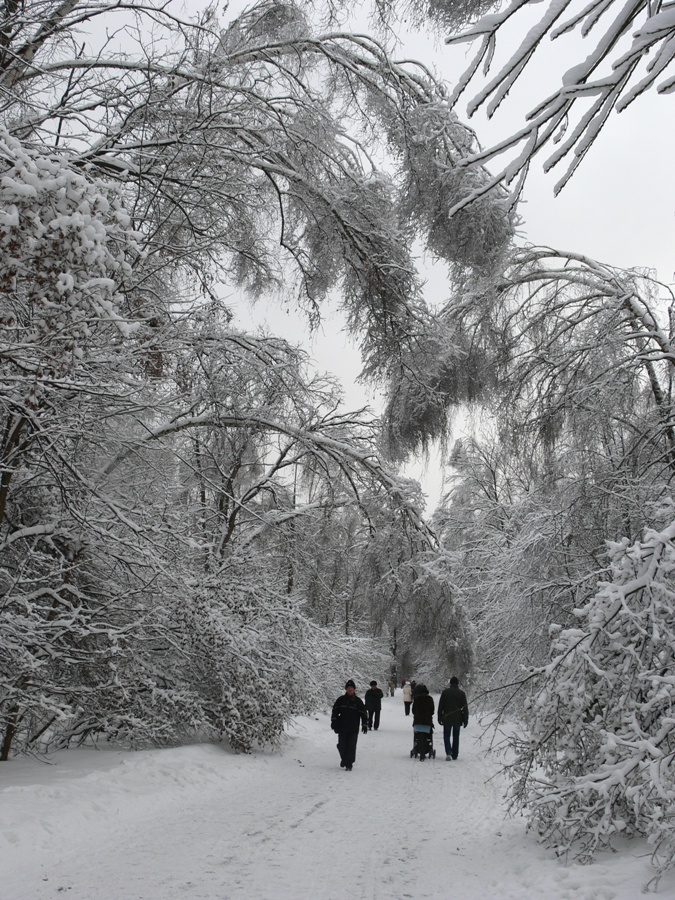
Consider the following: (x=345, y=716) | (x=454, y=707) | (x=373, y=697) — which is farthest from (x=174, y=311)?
(x=373, y=697)

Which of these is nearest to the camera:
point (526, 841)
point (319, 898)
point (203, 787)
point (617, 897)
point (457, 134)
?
point (617, 897)

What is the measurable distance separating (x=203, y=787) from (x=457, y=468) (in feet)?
66.4

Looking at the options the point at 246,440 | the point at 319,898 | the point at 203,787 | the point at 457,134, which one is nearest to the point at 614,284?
the point at 457,134

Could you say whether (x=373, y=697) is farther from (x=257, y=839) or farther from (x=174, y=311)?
(x=174, y=311)

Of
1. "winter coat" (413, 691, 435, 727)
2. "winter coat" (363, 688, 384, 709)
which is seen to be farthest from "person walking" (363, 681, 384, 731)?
"winter coat" (413, 691, 435, 727)

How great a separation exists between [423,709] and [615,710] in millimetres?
8790

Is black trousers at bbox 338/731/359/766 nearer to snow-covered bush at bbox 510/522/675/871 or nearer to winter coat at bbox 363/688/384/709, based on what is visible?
snow-covered bush at bbox 510/522/675/871

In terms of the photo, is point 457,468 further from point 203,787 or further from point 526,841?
point 526,841

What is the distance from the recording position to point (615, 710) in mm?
4746

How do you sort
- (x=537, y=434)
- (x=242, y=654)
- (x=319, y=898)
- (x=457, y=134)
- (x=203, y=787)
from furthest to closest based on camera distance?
1. (x=242, y=654)
2. (x=203, y=787)
3. (x=537, y=434)
4. (x=457, y=134)
5. (x=319, y=898)

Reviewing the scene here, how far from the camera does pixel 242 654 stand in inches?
402

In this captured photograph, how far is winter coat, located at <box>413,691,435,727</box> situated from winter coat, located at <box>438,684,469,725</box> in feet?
0.78

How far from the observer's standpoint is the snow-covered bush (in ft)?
14.6

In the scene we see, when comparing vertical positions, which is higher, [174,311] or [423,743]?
[174,311]
